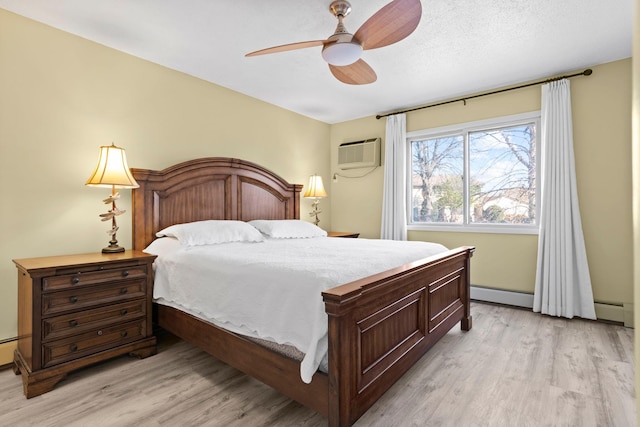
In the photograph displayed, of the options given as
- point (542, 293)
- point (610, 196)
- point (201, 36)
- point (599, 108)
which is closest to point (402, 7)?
point (201, 36)

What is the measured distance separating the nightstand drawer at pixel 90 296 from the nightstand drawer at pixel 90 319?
5cm

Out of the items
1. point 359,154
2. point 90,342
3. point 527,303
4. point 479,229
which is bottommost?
point 527,303

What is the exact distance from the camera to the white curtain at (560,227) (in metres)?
3.26

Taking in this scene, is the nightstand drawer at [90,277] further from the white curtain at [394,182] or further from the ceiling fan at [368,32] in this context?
the white curtain at [394,182]

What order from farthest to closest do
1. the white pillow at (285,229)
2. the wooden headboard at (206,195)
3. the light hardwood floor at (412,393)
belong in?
the white pillow at (285,229) → the wooden headboard at (206,195) → the light hardwood floor at (412,393)

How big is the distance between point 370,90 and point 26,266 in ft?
11.5

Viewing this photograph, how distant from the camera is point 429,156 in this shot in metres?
4.48

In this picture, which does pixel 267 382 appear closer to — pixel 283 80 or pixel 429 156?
pixel 283 80

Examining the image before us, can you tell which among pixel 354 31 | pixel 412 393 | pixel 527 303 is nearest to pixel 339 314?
pixel 412 393

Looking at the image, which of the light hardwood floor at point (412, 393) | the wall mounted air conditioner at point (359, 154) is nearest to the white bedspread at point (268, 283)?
the light hardwood floor at point (412, 393)

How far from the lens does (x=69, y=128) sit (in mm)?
2611

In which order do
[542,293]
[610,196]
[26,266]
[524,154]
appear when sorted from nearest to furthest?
[26,266] → [610,196] → [542,293] → [524,154]

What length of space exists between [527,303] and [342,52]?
3.31m

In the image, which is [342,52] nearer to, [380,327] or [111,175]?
[380,327]
